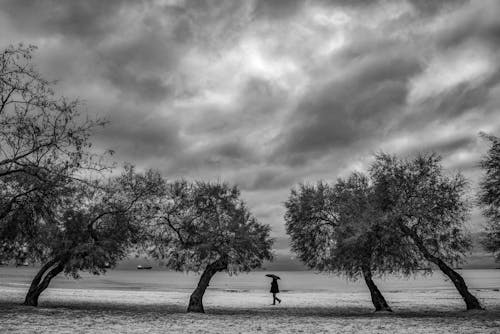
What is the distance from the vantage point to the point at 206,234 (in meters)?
A: 28.0

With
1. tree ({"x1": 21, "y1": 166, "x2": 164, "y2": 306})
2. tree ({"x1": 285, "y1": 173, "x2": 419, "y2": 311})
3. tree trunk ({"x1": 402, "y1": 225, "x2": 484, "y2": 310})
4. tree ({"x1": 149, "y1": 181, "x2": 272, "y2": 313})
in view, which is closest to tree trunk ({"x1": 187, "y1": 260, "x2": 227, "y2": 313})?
tree ({"x1": 149, "y1": 181, "x2": 272, "y2": 313})

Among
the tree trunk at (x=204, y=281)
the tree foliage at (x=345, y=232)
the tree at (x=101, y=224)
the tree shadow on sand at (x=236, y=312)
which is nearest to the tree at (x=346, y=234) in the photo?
the tree foliage at (x=345, y=232)

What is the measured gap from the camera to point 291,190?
34.7 m

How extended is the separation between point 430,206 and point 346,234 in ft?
18.5

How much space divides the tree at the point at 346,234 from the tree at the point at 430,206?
1150mm

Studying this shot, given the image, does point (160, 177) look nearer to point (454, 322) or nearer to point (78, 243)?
point (78, 243)

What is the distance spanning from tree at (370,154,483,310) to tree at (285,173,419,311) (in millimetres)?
1150

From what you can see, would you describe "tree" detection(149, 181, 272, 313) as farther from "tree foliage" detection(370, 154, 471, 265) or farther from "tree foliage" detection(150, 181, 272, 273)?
"tree foliage" detection(370, 154, 471, 265)

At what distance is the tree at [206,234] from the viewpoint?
28250 mm

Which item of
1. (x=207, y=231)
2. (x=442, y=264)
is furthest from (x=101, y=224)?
(x=442, y=264)

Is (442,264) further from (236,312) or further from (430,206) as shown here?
(236,312)

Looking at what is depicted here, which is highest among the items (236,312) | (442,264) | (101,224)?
(101,224)

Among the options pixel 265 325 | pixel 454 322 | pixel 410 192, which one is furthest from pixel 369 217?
pixel 265 325

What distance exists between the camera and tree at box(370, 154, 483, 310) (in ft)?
92.2
